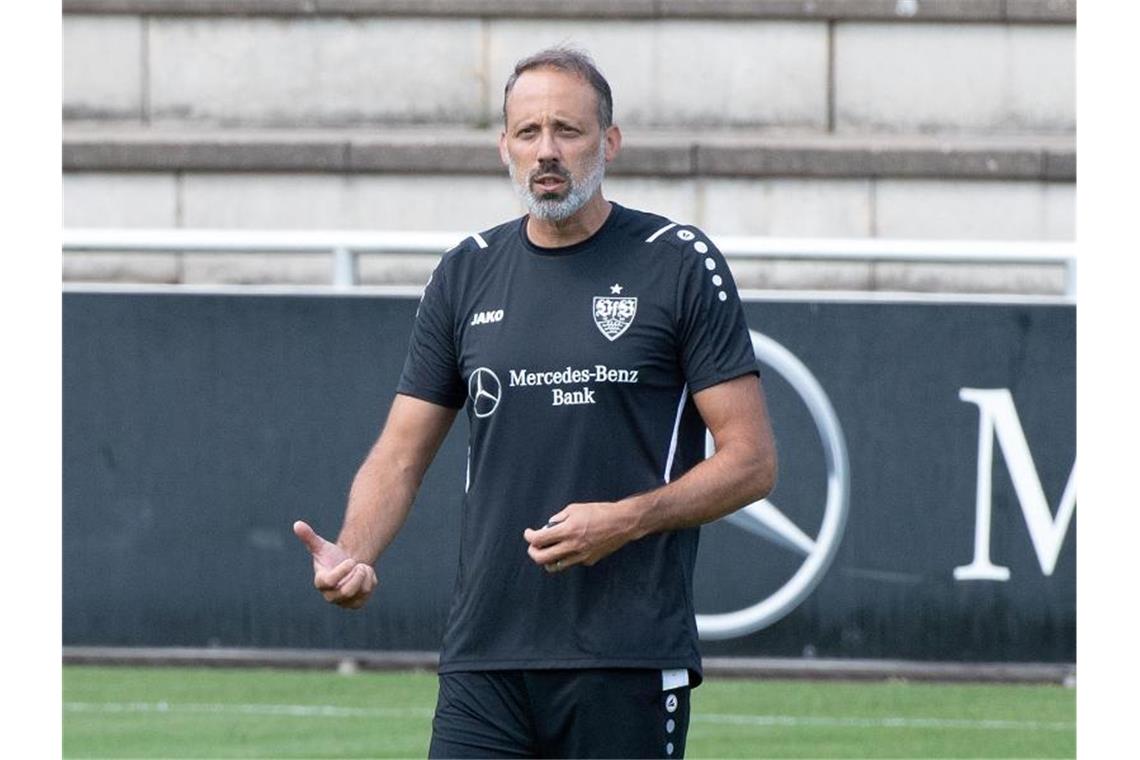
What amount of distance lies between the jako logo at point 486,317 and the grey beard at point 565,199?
0.23 meters

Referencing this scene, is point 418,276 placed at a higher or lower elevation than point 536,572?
higher

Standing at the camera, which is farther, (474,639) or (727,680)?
(727,680)

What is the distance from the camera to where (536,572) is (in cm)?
493

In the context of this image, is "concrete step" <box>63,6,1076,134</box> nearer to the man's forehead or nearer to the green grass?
the green grass

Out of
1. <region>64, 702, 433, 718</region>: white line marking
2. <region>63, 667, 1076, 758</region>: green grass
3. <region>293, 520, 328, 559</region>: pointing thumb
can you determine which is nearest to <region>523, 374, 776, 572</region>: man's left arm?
<region>293, 520, 328, 559</region>: pointing thumb

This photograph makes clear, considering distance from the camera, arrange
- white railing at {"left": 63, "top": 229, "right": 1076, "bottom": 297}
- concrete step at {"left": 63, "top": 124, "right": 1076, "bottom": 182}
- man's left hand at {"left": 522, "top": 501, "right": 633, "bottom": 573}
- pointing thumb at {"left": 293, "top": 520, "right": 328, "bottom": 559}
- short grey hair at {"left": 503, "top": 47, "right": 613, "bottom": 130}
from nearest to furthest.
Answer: man's left hand at {"left": 522, "top": 501, "right": 633, "bottom": 573} < pointing thumb at {"left": 293, "top": 520, "right": 328, "bottom": 559} < short grey hair at {"left": 503, "top": 47, "right": 613, "bottom": 130} < white railing at {"left": 63, "top": 229, "right": 1076, "bottom": 297} < concrete step at {"left": 63, "top": 124, "right": 1076, "bottom": 182}

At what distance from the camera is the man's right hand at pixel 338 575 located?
4.84 m

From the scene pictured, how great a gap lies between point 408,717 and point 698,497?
18.0ft

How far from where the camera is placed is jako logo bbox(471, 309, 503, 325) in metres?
5.02

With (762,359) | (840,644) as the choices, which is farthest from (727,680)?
(762,359)

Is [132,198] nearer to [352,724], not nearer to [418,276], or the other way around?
[418,276]

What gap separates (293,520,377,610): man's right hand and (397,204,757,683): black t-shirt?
10.2 inches

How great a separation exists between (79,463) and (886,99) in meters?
7.29

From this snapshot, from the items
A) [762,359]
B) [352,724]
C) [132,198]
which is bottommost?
[352,724]
